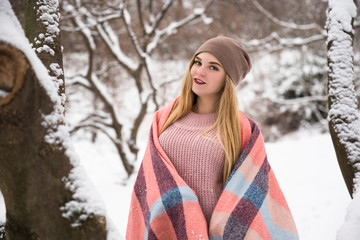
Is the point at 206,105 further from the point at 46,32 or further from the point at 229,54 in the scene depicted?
the point at 46,32

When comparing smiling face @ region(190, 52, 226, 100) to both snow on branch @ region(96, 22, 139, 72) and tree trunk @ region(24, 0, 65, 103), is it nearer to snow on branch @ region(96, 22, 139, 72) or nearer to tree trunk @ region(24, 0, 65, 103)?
tree trunk @ region(24, 0, 65, 103)

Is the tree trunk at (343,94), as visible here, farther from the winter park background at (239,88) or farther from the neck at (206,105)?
the neck at (206,105)

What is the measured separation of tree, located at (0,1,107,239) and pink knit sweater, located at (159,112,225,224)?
891mm

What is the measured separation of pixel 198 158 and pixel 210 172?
10cm

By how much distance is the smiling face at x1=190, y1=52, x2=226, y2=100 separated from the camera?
1.81m

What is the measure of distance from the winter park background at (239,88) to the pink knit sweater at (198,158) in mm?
909

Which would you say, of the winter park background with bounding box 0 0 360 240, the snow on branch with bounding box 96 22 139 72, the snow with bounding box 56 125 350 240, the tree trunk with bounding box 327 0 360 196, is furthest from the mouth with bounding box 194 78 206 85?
the snow on branch with bounding box 96 22 139 72

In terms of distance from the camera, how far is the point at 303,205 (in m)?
3.61

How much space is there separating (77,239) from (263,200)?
1080 mm

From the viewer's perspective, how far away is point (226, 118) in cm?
180

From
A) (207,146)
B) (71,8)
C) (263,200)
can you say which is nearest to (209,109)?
(207,146)

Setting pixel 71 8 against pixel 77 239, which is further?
pixel 71 8

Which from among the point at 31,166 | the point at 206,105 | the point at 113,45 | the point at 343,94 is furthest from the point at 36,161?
the point at 113,45

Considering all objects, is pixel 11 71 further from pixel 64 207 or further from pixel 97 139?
pixel 97 139
